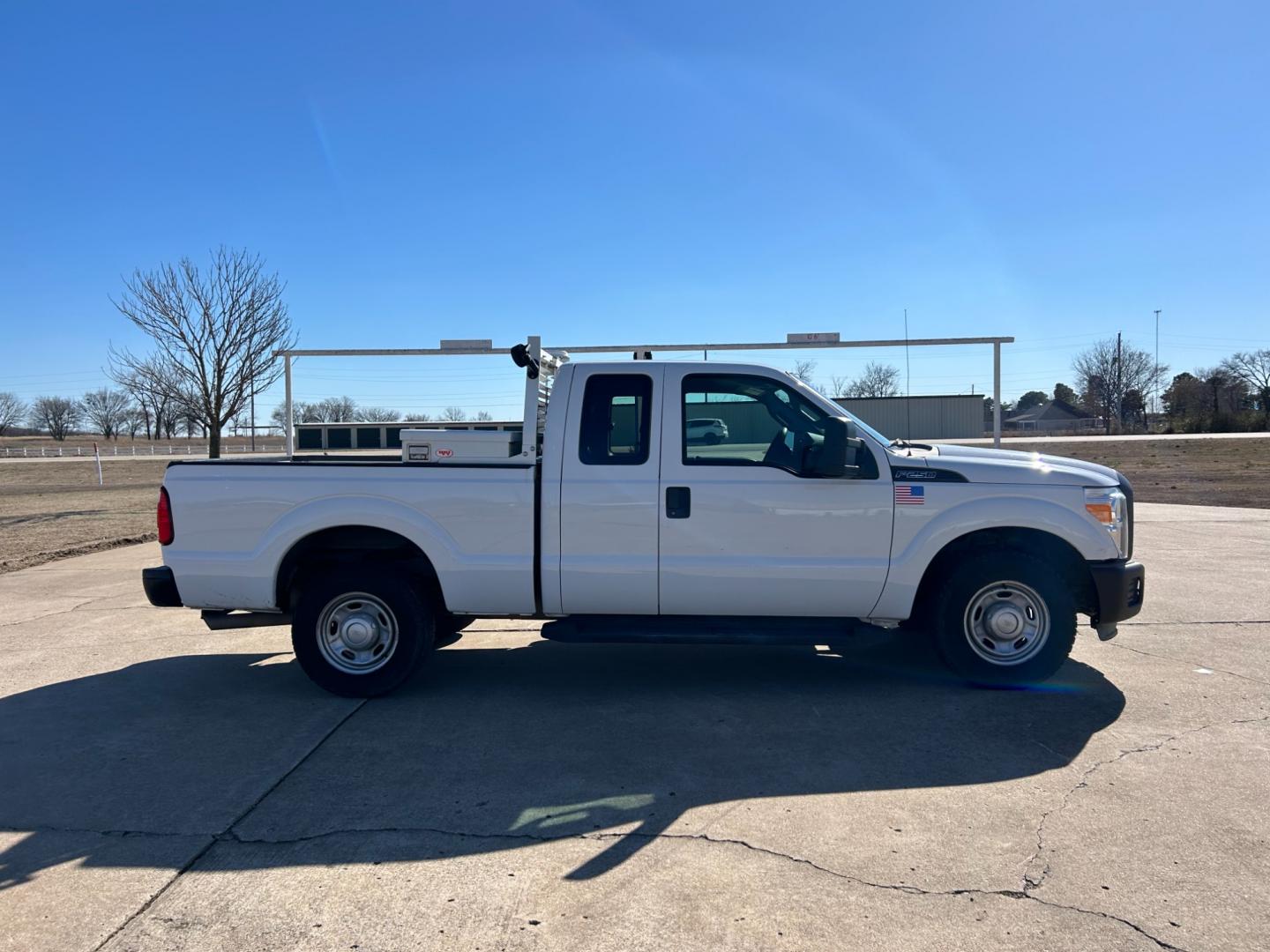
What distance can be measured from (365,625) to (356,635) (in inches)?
3.1

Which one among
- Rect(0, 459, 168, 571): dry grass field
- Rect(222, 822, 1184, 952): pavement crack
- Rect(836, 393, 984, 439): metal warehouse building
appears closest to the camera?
Rect(222, 822, 1184, 952): pavement crack

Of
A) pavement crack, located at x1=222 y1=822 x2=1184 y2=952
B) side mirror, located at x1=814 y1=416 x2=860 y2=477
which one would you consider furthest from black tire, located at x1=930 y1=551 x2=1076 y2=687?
pavement crack, located at x1=222 y1=822 x2=1184 y2=952

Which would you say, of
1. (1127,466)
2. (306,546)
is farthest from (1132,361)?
(306,546)

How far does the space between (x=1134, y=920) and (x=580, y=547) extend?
10.6ft

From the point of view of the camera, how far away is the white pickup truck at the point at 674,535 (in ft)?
16.9

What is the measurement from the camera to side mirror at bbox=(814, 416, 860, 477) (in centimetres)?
490

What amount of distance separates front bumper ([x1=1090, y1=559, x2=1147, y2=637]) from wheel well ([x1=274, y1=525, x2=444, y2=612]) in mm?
3998

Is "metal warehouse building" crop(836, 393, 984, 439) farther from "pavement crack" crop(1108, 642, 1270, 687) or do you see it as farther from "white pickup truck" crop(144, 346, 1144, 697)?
"white pickup truck" crop(144, 346, 1144, 697)

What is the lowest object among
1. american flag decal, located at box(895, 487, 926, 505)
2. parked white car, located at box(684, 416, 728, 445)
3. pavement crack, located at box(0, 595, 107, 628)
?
pavement crack, located at box(0, 595, 107, 628)

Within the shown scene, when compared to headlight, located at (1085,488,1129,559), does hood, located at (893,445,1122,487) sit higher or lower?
higher

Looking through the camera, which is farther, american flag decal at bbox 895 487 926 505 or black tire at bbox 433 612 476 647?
black tire at bbox 433 612 476 647

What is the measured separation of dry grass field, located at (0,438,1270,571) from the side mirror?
10668 millimetres

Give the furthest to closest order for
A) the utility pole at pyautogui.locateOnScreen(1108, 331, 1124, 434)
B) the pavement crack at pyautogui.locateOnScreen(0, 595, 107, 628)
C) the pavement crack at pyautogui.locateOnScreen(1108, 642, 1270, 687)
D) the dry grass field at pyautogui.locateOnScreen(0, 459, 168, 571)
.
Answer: the utility pole at pyautogui.locateOnScreen(1108, 331, 1124, 434), the dry grass field at pyautogui.locateOnScreen(0, 459, 168, 571), the pavement crack at pyautogui.locateOnScreen(0, 595, 107, 628), the pavement crack at pyautogui.locateOnScreen(1108, 642, 1270, 687)

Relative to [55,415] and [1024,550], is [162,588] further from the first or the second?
[55,415]
